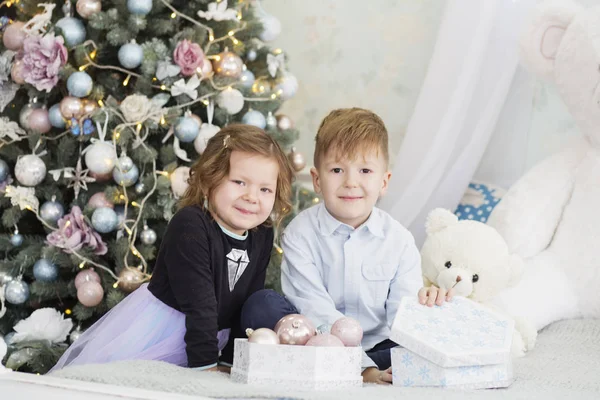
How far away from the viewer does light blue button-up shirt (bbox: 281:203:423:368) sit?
1.63 metres

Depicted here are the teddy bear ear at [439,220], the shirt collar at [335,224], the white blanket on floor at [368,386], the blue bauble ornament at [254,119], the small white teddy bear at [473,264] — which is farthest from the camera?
the blue bauble ornament at [254,119]

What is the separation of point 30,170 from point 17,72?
27 cm

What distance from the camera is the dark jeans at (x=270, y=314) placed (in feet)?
5.03

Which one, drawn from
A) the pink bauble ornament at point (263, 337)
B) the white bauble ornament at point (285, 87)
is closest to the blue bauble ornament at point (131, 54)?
the white bauble ornament at point (285, 87)

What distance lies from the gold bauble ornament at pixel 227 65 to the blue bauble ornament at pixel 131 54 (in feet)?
0.71

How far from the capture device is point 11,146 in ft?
7.13

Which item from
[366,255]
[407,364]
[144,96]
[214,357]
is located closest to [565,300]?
[366,255]

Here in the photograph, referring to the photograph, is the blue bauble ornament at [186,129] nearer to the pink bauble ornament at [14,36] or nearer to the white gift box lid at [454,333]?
the pink bauble ornament at [14,36]

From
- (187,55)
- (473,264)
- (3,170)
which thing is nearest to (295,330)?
(473,264)

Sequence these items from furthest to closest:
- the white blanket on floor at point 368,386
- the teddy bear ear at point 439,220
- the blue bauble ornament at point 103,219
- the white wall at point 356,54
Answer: the white wall at point 356,54, the blue bauble ornament at point 103,219, the teddy bear ear at point 439,220, the white blanket on floor at point 368,386

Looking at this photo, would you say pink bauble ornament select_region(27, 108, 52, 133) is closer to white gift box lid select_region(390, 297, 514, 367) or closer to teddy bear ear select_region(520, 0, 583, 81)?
Result: white gift box lid select_region(390, 297, 514, 367)

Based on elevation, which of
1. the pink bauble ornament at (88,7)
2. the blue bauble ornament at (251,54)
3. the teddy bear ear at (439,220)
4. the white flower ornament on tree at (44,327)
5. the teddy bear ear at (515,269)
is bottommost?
the white flower ornament on tree at (44,327)

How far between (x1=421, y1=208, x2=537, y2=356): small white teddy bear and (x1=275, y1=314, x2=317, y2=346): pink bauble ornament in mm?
524

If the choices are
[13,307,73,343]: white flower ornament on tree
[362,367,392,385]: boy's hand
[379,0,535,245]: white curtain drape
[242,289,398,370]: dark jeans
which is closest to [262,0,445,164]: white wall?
[379,0,535,245]: white curtain drape
